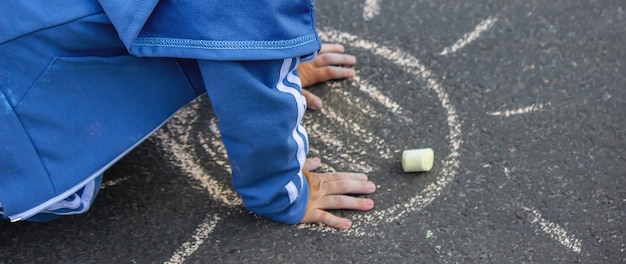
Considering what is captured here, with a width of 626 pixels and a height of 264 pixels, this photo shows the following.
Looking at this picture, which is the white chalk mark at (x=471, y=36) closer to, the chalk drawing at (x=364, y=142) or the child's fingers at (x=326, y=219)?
the chalk drawing at (x=364, y=142)

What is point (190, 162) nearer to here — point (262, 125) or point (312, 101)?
point (312, 101)

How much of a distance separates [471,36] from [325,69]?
45 centimetres

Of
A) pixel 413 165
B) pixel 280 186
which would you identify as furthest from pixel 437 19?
pixel 280 186

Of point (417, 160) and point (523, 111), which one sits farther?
point (523, 111)

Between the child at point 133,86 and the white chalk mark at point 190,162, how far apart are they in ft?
0.57

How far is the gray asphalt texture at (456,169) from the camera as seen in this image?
155cm

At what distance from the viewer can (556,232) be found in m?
1.55

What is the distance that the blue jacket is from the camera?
117cm

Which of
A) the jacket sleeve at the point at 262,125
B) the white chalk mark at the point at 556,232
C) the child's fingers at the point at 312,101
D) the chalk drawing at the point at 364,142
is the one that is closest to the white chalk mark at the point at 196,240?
the chalk drawing at the point at 364,142

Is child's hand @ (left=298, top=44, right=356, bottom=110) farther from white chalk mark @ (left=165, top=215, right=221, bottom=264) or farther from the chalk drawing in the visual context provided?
white chalk mark @ (left=165, top=215, right=221, bottom=264)

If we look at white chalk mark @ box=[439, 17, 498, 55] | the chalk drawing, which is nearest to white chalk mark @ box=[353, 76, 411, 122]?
the chalk drawing

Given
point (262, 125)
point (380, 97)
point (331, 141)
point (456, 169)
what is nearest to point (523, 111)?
point (456, 169)

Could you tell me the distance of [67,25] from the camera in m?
1.18

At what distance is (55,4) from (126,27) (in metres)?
0.13
